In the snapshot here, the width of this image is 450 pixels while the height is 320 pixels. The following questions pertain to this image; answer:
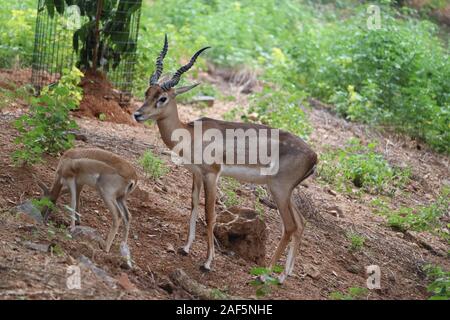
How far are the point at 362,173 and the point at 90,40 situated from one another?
437 centimetres

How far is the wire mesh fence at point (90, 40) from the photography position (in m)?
12.3

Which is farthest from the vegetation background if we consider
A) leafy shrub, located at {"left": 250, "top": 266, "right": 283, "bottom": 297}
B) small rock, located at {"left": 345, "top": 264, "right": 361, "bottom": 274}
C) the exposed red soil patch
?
leafy shrub, located at {"left": 250, "top": 266, "right": 283, "bottom": 297}

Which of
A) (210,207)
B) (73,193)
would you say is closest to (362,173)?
(210,207)

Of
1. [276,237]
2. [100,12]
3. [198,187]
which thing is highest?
[100,12]

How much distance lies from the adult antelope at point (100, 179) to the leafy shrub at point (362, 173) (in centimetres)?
476

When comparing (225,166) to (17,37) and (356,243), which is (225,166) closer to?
(356,243)

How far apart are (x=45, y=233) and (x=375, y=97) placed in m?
8.72

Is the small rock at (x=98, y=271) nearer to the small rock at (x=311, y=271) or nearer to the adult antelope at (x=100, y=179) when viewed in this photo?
the adult antelope at (x=100, y=179)

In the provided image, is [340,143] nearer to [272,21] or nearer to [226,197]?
[226,197]

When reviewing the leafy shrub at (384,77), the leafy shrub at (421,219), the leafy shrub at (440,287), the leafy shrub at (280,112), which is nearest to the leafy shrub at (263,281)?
the leafy shrub at (440,287)

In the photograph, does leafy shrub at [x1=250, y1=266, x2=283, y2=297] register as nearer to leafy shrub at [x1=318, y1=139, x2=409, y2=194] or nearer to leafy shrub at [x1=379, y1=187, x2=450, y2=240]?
leafy shrub at [x1=379, y1=187, x2=450, y2=240]

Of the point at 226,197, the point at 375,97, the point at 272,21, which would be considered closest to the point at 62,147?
the point at 226,197

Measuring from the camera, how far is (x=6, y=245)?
7129mm

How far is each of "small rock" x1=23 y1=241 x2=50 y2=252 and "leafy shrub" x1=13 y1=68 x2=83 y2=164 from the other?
1.70 metres
